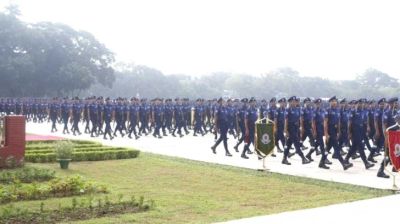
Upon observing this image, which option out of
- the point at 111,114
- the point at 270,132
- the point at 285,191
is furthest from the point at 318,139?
the point at 111,114

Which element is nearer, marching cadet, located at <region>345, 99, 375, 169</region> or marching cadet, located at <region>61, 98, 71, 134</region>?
marching cadet, located at <region>345, 99, 375, 169</region>

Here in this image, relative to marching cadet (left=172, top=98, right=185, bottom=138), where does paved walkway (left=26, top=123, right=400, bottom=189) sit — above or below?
below

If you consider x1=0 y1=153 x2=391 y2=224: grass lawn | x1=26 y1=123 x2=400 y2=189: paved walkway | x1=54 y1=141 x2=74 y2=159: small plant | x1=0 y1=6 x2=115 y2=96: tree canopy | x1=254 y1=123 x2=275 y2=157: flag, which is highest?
x1=0 y1=6 x2=115 y2=96: tree canopy

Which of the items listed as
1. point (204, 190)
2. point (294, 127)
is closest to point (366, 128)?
point (294, 127)

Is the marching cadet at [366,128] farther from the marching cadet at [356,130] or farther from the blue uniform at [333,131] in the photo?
the blue uniform at [333,131]

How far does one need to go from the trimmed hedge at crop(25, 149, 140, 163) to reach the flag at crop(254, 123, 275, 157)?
12.2 feet

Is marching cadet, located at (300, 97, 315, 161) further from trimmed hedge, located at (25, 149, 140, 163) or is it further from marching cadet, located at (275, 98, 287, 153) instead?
trimmed hedge, located at (25, 149, 140, 163)

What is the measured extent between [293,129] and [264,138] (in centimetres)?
150

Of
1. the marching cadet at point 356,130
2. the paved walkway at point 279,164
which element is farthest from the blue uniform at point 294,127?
the marching cadet at point 356,130

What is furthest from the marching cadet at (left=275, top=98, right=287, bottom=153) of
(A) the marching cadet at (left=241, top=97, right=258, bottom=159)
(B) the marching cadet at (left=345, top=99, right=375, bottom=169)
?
(B) the marching cadet at (left=345, top=99, right=375, bottom=169)

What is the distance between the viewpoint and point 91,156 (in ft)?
44.7

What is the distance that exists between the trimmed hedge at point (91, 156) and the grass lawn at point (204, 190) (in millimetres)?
542

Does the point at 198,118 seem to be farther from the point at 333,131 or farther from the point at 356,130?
the point at 356,130

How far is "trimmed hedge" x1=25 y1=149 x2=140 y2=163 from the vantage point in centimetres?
1302
